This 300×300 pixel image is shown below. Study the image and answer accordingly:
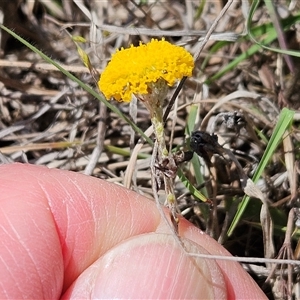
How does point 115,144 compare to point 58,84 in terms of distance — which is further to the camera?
point 58,84

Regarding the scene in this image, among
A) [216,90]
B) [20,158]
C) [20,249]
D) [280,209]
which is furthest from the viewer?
[216,90]

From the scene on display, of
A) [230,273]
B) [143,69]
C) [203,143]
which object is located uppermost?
[143,69]

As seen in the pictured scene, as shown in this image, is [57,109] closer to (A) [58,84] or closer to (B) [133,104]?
(A) [58,84]

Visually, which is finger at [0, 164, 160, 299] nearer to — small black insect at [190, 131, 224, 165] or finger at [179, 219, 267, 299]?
finger at [179, 219, 267, 299]

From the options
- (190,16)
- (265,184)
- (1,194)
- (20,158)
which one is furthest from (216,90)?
(1,194)

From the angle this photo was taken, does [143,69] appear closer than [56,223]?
Yes

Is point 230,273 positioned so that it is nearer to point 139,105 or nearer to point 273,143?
point 273,143

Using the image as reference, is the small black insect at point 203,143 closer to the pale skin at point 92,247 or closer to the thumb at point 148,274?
the pale skin at point 92,247

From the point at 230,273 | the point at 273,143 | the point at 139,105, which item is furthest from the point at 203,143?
the point at 139,105

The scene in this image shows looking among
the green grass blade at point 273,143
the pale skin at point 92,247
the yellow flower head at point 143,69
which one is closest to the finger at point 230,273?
the pale skin at point 92,247
